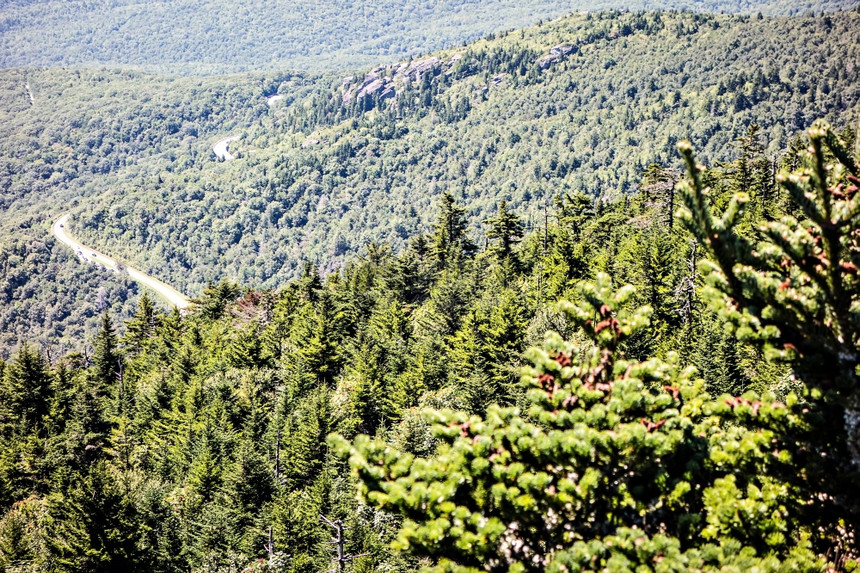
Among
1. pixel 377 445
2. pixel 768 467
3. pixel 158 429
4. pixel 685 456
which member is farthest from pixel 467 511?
pixel 158 429

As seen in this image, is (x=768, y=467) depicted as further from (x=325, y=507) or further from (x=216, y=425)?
(x=216, y=425)

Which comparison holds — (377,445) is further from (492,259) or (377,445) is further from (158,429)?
(492,259)

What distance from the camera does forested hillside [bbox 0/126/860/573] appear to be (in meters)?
7.59

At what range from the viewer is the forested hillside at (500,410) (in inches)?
299

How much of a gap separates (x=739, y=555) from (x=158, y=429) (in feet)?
194

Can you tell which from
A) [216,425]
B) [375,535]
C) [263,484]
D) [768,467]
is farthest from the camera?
[216,425]

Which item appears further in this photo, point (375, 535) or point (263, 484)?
point (263, 484)

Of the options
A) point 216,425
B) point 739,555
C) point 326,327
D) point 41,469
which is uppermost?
point 739,555

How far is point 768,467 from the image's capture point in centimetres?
809

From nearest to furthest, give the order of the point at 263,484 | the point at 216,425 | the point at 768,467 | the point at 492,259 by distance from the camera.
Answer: the point at 768,467 < the point at 263,484 < the point at 216,425 < the point at 492,259

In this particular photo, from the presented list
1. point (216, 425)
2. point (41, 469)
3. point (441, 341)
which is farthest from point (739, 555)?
point (41, 469)

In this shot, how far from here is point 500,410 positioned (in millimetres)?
9023

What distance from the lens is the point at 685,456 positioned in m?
8.48

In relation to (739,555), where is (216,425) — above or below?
below
